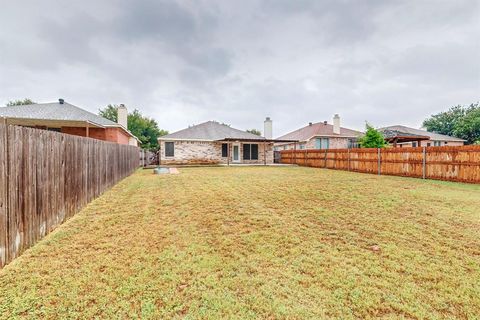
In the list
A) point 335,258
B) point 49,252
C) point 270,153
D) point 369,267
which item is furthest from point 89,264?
point 270,153

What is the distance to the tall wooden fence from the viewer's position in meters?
9.55

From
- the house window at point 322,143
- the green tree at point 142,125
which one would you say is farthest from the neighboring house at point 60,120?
the house window at point 322,143

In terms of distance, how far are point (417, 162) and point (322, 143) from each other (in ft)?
55.9

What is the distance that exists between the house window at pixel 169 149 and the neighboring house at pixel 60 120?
4.70 meters

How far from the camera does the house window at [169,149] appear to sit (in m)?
22.8

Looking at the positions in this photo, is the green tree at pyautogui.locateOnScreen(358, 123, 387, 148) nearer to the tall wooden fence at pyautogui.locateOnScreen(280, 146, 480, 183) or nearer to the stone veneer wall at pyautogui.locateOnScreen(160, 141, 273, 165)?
the tall wooden fence at pyautogui.locateOnScreen(280, 146, 480, 183)

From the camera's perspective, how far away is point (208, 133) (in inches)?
967

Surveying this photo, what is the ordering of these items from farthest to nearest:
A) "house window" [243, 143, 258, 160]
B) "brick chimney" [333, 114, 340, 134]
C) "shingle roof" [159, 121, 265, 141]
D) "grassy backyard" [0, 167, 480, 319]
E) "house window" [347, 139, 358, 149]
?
"house window" [347, 139, 358, 149], "brick chimney" [333, 114, 340, 134], "house window" [243, 143, 258, 160], "shingle roof" [159, 121, 265, 141], "grassy backyard" [0, 167, 480, 319]

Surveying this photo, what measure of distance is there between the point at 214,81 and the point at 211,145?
652 centimetres

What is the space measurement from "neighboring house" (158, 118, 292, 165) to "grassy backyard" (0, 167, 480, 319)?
1750 centimetres

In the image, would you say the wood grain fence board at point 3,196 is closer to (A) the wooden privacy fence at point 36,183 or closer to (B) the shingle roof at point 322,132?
(A) the wooden privacy fence at point 36,183

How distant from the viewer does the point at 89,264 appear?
260 centimetres

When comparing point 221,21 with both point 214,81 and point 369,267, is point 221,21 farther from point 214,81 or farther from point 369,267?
point 369,267

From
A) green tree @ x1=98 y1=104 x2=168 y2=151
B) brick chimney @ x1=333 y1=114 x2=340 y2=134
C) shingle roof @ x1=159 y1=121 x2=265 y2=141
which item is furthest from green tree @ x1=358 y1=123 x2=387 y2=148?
green tree @ x1=98 y1=104 x2=168 y2=151
